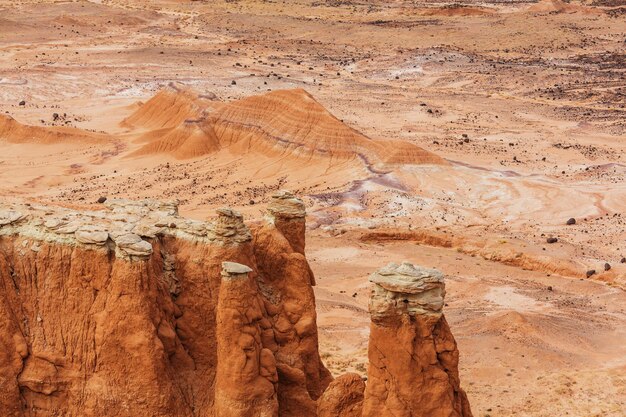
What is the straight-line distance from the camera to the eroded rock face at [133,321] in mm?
11820

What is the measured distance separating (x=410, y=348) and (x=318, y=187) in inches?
1243

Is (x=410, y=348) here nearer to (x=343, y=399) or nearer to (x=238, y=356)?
(x=343, y=399)

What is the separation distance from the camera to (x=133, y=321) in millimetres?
Result: 11719

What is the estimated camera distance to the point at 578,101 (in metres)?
67.0

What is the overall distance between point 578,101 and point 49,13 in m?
61.6

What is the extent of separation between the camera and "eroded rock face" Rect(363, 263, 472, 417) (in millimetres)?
10844

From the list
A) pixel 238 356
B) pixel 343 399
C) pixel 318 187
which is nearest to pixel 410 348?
pixel 343 399

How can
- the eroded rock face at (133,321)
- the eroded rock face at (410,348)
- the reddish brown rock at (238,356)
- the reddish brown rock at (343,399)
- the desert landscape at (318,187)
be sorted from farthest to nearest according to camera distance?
the reddish brown rock at (343,399) < the desert landscape at (318,187) < the reddish brown rock at (238,356) < the eroded rock face at (133,321) < the eroded rock face at (410,348)

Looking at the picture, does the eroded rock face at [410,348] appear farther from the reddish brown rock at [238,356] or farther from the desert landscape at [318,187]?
the reddish brown rock at [238,356]

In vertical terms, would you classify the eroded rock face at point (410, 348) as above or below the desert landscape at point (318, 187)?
above

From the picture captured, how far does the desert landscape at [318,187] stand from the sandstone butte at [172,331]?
0.04 m

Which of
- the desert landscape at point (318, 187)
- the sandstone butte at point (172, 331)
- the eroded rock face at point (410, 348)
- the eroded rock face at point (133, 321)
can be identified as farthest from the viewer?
the desert landscape at point (318, 187)

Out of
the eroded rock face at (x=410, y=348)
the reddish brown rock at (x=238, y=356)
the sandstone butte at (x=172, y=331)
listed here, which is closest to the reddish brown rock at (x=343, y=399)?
the sandstone butte at (x=172, y=331)

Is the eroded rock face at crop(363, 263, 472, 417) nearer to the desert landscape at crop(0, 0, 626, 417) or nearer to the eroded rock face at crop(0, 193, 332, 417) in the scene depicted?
the desert landscape at crop(0, 0, 626, 417)
